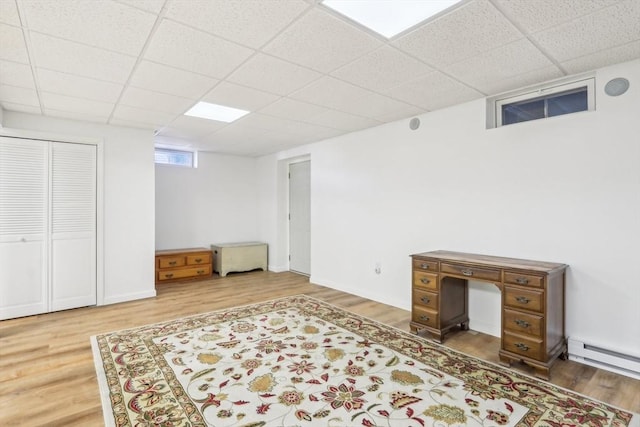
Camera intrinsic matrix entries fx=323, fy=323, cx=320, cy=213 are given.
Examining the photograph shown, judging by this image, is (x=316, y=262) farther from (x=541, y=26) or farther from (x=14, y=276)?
(x=541, y=26)

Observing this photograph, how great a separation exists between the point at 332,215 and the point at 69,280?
3.73m

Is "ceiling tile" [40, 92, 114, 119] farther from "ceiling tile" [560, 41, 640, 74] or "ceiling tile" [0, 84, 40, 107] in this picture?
"ceiling tile" [560, 41, 640, 74]

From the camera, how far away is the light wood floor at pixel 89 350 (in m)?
2.13

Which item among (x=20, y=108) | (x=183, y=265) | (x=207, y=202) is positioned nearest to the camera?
(x=20, y=108)

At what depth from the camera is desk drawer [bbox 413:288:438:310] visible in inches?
126

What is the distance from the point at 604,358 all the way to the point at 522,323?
2.45ft

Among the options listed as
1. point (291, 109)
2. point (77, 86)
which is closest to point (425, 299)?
point (291, 109)

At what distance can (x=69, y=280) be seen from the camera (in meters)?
4.18

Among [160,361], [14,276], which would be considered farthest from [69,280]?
[160,361]

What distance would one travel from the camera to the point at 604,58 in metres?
2.49

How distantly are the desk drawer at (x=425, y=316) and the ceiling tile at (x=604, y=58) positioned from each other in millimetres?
2422

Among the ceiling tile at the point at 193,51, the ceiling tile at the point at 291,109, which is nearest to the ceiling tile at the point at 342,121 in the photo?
the ceiling tile at the point at 291,109

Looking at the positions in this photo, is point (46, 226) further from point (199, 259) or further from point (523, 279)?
point (523, 279)

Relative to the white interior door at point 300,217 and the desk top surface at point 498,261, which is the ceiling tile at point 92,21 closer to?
the desk top surface at point 498,261
